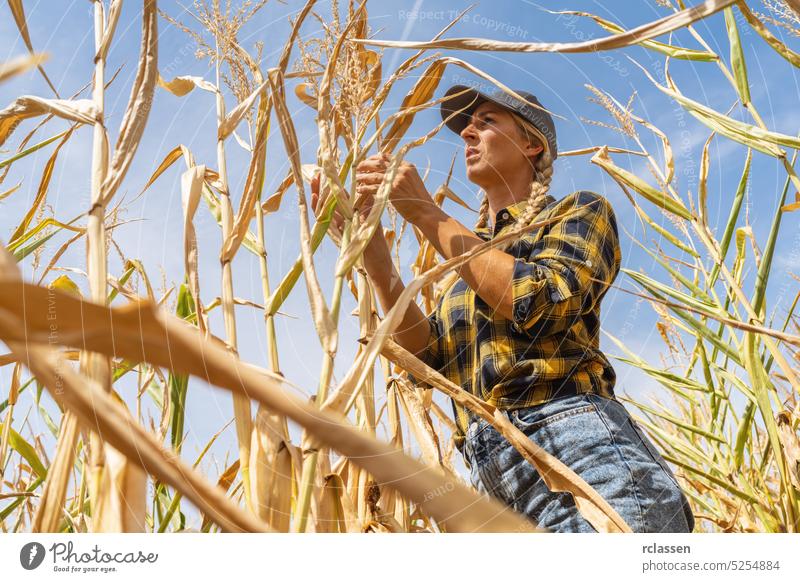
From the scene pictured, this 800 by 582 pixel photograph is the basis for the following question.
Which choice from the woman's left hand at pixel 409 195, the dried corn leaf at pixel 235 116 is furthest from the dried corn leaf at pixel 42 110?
the woman's left hand at pixel 409 195

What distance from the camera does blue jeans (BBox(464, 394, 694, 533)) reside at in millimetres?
891

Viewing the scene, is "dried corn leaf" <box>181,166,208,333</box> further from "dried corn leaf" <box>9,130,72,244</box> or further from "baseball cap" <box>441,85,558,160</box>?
"baseball cap" <box>441,85,558,160</box>

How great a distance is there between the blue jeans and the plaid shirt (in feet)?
0.12

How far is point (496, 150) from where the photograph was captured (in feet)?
3.96

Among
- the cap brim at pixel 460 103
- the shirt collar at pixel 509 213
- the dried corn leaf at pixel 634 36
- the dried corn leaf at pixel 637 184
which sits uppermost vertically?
the cap brim at pixel 460 103

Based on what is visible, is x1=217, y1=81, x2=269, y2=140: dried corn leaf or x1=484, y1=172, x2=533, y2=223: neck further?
x1=484, y1=172, x2=533, y2=223: neck

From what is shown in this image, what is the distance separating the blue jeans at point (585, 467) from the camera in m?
0.89

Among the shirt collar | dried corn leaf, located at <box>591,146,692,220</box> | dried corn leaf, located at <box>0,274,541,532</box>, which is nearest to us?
dried corn leaf, located at <box>0,274,541,532</box>

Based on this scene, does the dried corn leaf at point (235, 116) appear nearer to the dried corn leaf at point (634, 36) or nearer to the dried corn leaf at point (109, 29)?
the dried corn leaf at point (109, 29)

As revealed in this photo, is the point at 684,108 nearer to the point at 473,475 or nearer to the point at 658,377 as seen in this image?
the point at 658,377

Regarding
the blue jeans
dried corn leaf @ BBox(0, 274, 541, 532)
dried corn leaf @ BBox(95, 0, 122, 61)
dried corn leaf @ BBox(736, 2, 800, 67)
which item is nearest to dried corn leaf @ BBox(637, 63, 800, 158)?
dried corn leaf @ BBox(736, 2, 800, 67)

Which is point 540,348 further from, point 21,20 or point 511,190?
point 21,20

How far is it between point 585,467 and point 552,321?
22cm
